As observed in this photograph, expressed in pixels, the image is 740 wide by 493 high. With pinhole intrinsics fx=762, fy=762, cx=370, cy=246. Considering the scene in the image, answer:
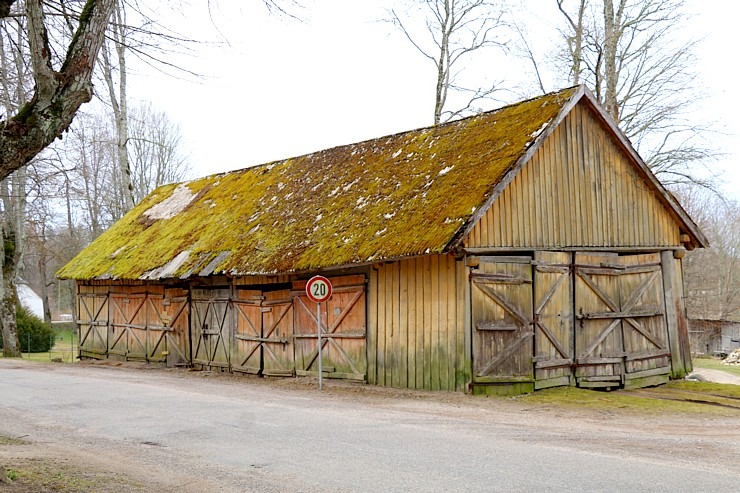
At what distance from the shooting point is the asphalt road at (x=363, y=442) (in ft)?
23.8

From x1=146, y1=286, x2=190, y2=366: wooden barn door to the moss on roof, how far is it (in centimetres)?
96

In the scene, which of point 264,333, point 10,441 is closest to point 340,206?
point 264,333

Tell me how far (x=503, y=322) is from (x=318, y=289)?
3.80m

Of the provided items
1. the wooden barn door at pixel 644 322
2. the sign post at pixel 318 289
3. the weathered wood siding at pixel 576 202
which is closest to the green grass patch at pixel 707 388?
the wooden barn door at pixel 644 322

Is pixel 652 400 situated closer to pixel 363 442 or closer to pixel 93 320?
pixel 363 442

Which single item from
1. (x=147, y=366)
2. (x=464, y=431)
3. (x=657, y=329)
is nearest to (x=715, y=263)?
(x=657, y=329)

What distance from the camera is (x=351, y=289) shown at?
16.6 meters

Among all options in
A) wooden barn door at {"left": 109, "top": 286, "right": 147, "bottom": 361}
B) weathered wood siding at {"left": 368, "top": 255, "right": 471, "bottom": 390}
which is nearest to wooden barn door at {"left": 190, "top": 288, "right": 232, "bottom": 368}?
wooden barn door at {"left": 109, "top": 286, "right": 147, "bottom": 361}

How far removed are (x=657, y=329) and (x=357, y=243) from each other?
6935 mm

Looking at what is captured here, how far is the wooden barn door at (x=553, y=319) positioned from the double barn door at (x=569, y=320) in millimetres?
20

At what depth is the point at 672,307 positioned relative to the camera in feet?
56.1

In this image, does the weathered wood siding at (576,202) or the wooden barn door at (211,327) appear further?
the wooden barn door at (211,327)

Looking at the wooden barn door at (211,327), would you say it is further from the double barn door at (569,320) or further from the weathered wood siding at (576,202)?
the weathered wood siding at (576,202)

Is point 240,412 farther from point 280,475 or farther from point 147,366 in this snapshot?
point 147,366
